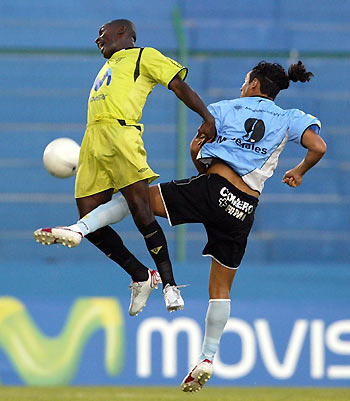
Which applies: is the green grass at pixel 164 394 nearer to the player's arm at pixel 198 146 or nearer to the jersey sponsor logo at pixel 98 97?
the player's arm at pixel 198 146

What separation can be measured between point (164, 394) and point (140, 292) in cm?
187

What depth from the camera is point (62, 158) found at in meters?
6.25

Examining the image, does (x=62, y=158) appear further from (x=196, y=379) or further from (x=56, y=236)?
(x=196, y=379)

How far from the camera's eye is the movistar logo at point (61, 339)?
811cm

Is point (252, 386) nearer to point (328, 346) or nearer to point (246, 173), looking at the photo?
point (328, 346)

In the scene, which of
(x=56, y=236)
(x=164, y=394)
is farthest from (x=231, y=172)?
(x=164, y=394)

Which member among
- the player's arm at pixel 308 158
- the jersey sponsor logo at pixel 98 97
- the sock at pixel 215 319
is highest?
the jersey sponsor logo at pixel 98 97

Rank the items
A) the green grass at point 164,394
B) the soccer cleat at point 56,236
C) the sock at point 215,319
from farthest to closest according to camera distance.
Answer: the green grass at point 164,394 → the sock at point 215,319 → the soccer cleat at point 56,236

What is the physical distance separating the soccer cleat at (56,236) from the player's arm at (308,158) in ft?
4.02

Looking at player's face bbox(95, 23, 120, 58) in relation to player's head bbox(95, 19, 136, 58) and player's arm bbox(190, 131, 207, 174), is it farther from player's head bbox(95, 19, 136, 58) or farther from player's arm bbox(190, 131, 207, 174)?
player's arm bbox(190, 131, 207, 174)

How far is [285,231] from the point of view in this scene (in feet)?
32.0

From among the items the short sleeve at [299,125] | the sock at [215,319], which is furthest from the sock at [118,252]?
the short sleeve at [299,125]

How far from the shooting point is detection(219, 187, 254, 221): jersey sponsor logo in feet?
19.0

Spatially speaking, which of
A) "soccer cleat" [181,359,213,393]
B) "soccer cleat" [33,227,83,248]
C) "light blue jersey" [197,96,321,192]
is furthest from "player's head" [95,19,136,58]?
"soccer cleat" [181,359,213,393]
